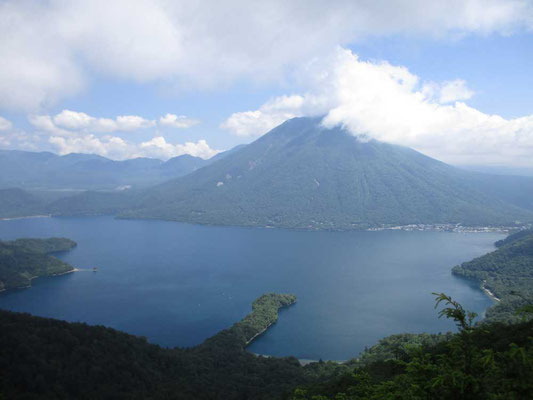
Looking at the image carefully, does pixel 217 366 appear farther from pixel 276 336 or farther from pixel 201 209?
pixel 201 209

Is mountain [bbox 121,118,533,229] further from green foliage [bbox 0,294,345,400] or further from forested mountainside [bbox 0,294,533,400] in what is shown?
green foliage [bbox 0,294,345,400]

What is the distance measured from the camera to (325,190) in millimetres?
128250

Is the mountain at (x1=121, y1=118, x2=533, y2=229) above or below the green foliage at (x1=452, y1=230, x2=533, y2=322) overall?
above

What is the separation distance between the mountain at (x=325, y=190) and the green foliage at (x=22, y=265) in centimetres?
5271

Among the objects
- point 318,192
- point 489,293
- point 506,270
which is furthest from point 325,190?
point 489,293

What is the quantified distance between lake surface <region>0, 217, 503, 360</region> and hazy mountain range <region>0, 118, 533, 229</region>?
2281cm

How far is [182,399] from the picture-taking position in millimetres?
19875

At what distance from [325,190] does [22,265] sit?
297ft

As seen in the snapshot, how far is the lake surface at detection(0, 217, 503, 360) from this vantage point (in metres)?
37.1

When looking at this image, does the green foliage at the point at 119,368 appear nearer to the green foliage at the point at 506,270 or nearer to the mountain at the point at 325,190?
the green foliage at the point at 506,270

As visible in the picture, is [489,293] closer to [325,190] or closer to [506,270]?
[506,270]

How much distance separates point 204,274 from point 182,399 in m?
37.5

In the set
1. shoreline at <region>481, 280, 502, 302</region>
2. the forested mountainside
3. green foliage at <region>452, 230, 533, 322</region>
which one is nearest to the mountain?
green foliage at <region>452, 230, 533, 322</region>

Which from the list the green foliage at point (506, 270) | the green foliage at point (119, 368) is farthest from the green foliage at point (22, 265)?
the green foliage at point (506, 270)
